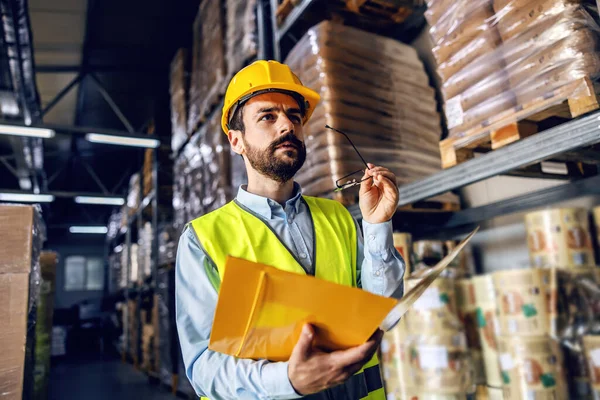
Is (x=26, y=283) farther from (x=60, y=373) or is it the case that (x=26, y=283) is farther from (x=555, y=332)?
(x=60, y=373)

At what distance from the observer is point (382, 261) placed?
5.44 feet

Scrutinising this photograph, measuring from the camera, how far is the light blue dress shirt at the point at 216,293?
1264 millimetres

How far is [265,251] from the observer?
1.59 meters

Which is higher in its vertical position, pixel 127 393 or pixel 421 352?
pixel 421 352

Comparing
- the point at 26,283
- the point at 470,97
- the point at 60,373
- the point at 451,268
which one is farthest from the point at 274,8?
the point at 60,373

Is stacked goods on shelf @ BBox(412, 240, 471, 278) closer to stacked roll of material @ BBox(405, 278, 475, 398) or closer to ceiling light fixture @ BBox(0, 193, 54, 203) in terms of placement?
stacked roll of material @ BBox(405, 278, 475, 398)

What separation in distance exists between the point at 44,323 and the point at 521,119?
4.12m

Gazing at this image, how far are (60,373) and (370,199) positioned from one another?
11.1 meters

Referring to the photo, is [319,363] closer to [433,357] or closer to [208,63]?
[433,357]

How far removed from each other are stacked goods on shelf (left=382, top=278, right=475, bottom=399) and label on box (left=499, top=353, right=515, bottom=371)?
25 centimetres

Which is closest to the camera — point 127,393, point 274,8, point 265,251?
point 265,251

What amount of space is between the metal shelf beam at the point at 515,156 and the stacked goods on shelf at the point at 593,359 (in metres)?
1.02

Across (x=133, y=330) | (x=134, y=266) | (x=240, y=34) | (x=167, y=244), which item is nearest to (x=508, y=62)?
(x=240, y=34)

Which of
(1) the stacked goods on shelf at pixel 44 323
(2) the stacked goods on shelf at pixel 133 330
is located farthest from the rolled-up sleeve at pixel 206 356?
(2) the stacked goods on shelf at pixel 133 330
